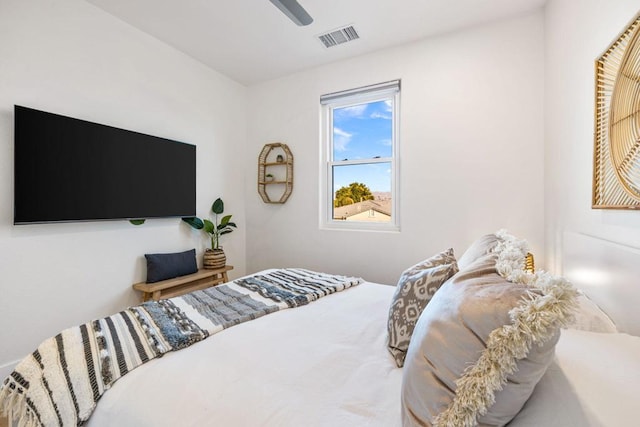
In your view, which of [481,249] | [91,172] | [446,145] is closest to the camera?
[481,249]

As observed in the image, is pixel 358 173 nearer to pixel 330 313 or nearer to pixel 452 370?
pixel 330 313

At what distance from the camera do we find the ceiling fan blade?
1800mm

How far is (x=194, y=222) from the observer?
9.62ft

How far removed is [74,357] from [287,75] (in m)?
3.19

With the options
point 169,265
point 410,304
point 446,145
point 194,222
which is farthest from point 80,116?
point 446,145

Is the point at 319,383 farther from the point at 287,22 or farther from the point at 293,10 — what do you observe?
the point at 287,22

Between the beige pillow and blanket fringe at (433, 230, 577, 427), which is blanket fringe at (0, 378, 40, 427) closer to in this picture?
blanket fringe at (433, 230, 577, 427)

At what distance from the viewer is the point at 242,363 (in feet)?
3.34

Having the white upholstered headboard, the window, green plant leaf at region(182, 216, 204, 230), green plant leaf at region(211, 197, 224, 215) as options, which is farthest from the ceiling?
the white upholstered headboard

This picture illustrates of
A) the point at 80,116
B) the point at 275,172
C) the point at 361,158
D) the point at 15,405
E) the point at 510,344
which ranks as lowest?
the point at 15,405

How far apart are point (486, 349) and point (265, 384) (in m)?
0.67

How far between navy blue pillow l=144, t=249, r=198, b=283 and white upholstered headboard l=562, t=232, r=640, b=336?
288 centimetres

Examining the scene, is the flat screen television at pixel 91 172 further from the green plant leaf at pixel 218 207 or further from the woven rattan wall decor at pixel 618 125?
the woven rattan wall decor at pixel 618 125

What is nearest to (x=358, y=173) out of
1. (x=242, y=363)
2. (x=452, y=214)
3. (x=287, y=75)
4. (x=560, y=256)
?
(x=452, y=214)
